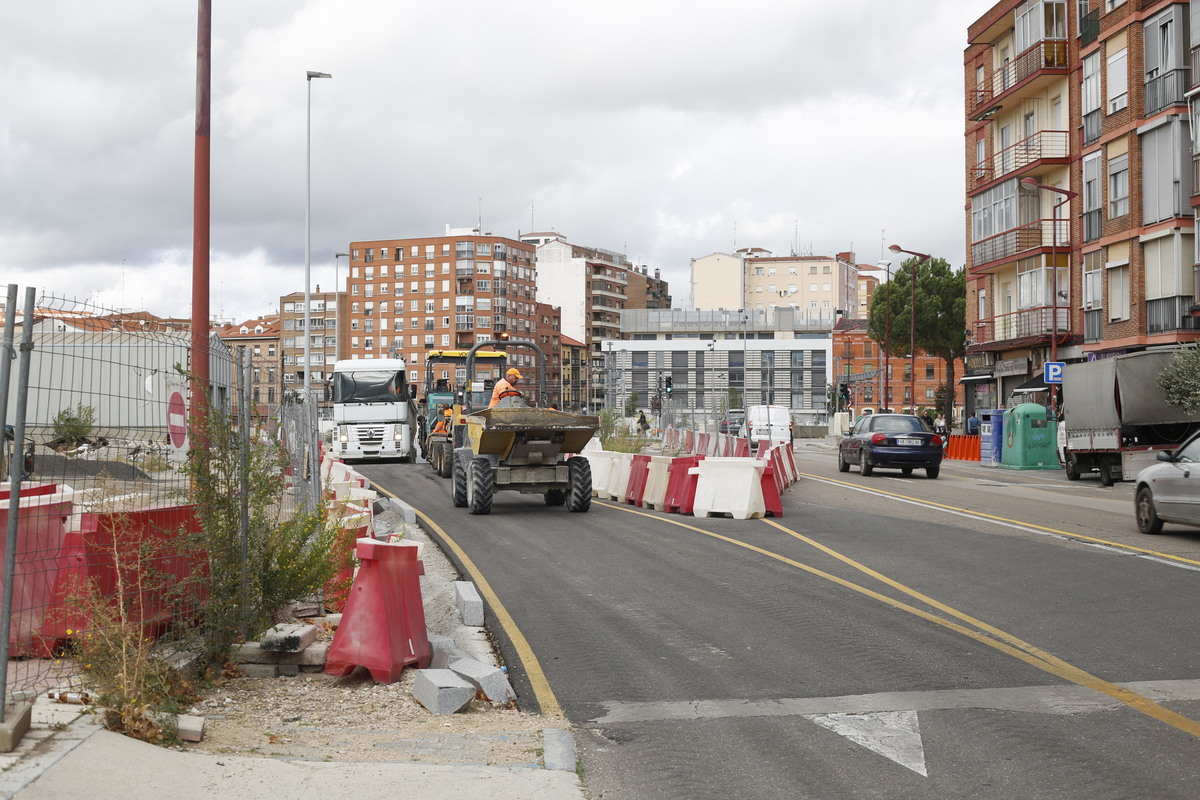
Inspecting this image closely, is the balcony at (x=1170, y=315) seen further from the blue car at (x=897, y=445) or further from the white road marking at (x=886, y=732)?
the white road marking at (x=886, y=732)

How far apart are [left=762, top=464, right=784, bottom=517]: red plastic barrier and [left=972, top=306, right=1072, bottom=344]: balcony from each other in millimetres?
27113

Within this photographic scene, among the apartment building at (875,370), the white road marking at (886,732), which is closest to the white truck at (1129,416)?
the white road marking at (886,732)

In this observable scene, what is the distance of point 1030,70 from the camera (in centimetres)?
4612

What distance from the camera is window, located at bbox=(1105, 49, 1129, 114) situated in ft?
128

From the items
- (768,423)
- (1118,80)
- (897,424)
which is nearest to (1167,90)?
(1118,80)

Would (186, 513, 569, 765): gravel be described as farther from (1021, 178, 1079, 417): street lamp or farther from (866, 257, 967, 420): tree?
(866, 257, 967, 420): tree

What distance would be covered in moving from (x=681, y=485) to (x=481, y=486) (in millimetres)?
3327

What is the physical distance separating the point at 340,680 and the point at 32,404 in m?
2.69

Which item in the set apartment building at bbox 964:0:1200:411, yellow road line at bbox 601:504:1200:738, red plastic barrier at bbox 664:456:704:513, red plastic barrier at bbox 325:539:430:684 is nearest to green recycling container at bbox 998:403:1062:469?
apartment building at bbox 964:0:1200:411

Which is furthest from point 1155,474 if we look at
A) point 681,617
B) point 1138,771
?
point 1138,771

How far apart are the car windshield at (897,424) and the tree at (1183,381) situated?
562 centimetres

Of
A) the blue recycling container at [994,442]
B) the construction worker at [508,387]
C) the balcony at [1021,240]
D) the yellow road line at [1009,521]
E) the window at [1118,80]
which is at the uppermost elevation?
the window at [1118,80]

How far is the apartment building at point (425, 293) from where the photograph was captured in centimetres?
15012

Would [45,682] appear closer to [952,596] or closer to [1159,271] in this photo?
[952,596]
